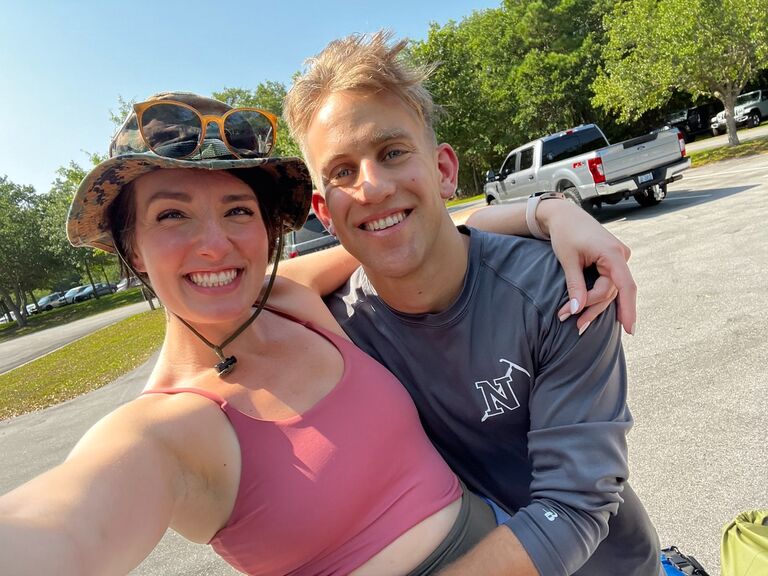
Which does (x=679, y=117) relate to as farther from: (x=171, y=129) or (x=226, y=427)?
(x=226, y=427)

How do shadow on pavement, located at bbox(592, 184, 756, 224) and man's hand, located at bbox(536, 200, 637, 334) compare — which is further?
shadow on pavement, located at bbox(592, 184, 756, 224)

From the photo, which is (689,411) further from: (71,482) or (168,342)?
(71,482)

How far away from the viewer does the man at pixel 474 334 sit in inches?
54.9

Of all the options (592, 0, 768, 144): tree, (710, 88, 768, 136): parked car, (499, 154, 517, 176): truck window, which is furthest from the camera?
(710, 88, 768, 136): parked car

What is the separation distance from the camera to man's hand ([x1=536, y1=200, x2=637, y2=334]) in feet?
4.91

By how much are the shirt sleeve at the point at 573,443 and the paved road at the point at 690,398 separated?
143cm

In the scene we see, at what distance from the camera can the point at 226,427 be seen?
1.41 metres

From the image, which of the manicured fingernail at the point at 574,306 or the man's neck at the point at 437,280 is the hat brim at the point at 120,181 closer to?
the man's neck at the point at 437,280

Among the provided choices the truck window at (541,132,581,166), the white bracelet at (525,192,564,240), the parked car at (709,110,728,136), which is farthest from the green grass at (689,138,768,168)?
the white bracelet at (525,192,564,240)

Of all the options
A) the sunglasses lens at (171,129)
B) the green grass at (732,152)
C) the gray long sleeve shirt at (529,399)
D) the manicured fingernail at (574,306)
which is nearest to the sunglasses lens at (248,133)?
the sunglasses lens at (171,129)

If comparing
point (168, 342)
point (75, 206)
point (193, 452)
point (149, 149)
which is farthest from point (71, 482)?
point (149, 149)

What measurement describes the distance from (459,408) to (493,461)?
0.81 ft

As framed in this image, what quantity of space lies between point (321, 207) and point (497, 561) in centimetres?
143

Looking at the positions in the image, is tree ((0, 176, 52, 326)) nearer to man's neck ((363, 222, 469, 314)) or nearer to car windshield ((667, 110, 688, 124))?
man's neck ((363, 222, 469, 314))
